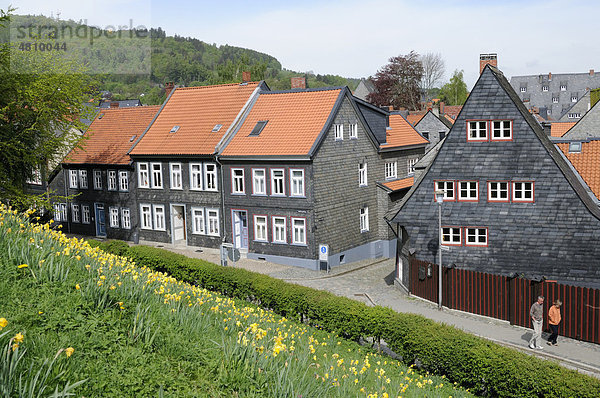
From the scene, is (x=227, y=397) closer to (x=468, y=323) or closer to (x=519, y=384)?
(x=519, y=384)

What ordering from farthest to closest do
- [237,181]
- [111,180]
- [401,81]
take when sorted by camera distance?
[401,81]
[111,180]
[237,181]

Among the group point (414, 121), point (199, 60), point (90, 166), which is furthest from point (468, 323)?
point (199, 60)

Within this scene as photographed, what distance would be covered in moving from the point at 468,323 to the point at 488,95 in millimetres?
9819

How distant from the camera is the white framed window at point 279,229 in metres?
32.8

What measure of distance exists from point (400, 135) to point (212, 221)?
14957mm

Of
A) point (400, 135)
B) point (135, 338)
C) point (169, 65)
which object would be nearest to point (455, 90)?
point (169, 65)

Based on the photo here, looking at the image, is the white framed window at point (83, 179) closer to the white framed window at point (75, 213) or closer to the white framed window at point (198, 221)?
the white framed window at point (75, 213)

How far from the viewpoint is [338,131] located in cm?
3353

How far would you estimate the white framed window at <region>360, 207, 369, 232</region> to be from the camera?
1404 inches

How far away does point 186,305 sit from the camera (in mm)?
11734

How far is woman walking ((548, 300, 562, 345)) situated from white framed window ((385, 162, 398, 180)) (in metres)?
20.1

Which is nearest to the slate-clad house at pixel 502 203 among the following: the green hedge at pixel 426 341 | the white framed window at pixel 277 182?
the white framed window at pixel 277 182

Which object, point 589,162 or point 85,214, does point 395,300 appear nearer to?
point 589,162

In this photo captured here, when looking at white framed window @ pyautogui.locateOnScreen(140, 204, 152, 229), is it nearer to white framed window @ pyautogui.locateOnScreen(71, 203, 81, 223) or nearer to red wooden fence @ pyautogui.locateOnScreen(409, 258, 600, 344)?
white framed window @ pyautogui.locateOnScreen(71, 203, 81, 223)
